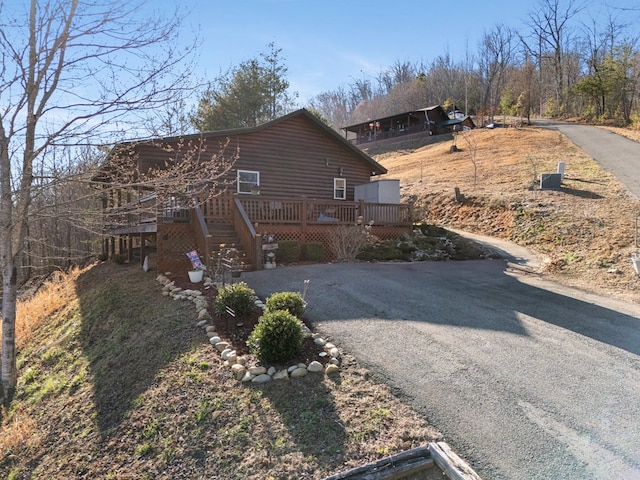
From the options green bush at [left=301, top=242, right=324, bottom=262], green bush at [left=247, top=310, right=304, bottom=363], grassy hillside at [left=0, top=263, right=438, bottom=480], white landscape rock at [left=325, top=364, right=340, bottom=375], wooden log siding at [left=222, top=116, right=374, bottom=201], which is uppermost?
wooden log siding at [left=222, top=116, right=374, bottom=201]

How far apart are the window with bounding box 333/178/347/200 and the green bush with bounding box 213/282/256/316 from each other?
1057cm

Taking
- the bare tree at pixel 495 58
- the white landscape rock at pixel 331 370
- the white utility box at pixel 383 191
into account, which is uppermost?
the bare tree at pixel 495 58

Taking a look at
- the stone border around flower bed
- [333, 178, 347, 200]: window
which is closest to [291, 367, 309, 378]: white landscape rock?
the stone border around flower bed

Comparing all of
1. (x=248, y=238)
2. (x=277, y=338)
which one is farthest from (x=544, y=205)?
(x=277, y=338)

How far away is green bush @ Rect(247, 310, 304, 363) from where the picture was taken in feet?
13.2

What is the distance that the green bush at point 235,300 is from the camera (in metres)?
5.30

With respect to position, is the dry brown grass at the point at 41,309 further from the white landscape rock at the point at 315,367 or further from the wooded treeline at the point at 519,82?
the wooded treeline at the point at 519,82

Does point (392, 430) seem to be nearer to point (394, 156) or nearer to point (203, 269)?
point (203, 269)

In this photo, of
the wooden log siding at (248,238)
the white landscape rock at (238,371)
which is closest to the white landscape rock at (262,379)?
the white landscape rock at (238,371)

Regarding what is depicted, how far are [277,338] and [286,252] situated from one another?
574 centimetres

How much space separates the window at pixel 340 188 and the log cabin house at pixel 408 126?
90.0 ft

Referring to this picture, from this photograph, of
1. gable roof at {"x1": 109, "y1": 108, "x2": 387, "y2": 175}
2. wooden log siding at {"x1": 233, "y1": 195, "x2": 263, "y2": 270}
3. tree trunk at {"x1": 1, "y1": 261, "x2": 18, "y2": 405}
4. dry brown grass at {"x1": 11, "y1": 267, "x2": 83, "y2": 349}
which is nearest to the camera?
tree trunk at {"x1": 1, "y1": 261, "x2": 18, "y2": 405}

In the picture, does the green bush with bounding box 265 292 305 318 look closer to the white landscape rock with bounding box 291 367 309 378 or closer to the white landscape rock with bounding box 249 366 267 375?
the white landscape rock with bounding box 249 366 267 375

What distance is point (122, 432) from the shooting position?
152 inches
